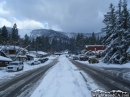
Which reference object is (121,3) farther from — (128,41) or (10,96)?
(10,96)

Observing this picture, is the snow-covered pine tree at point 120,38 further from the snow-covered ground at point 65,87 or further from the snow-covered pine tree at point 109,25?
the snow-covered ground at point 65,87

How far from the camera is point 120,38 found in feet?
144

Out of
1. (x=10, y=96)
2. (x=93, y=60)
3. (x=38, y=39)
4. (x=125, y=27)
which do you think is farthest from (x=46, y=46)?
(x=10, y=96)

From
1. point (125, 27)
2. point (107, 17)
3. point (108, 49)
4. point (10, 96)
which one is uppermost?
point (107, 17)

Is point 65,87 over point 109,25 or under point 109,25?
under

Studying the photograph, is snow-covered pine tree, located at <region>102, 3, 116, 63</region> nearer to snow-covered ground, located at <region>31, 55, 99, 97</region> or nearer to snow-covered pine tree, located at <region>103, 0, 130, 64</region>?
snow-covered pine tree, located at <region>103, 0, 130, 64</region>

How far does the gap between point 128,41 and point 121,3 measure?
37.1 feet

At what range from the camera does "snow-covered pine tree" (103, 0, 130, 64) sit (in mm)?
42625

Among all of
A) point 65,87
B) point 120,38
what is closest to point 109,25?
point 120,38

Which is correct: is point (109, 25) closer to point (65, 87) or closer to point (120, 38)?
point (120, 38)

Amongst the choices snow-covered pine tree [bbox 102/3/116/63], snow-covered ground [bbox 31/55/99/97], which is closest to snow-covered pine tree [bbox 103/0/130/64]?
snow-covered pine tree [bbox 102/3/116/63]

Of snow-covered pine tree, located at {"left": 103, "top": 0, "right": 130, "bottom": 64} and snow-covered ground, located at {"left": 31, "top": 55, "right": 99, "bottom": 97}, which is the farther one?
snow-covered pine tree, located at {"left": 103, "top": 0, "right": 130, "bottom": 64}

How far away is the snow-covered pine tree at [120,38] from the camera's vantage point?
42.6 metres

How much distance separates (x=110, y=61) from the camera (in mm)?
44844
